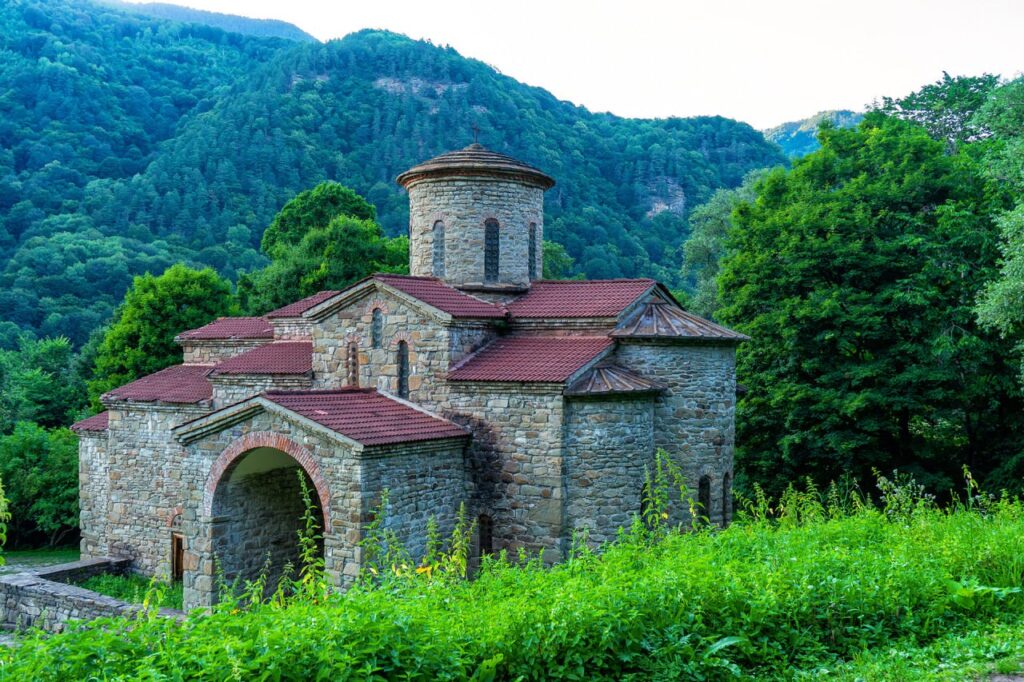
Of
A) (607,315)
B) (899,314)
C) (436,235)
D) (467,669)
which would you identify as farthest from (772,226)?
(467,669)

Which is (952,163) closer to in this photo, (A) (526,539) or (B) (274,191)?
(A) (526,539)

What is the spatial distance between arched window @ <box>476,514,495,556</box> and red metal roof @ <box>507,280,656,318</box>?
387 centimetres

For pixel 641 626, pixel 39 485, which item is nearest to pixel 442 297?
pixel 641 626

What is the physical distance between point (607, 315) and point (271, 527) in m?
6.96

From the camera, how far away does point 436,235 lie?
1588 centimetres

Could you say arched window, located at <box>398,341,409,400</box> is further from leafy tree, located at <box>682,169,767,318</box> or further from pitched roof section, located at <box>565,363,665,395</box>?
leafy tree, located at <box>682,169,767,318</box>

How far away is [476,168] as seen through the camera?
15391 mm

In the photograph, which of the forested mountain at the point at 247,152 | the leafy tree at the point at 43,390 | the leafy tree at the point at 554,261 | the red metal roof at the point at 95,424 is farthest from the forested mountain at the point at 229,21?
the red metal roof at the point at 95,424

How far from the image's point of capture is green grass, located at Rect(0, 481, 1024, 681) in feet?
14.0

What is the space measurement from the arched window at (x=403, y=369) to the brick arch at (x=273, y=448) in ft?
8.14

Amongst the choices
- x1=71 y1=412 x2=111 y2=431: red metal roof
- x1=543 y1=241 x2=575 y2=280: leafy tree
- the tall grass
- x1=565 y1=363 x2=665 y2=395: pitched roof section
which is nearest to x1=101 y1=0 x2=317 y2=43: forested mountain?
x1=543 y1=241 x2=575 y2=280: leafy tree

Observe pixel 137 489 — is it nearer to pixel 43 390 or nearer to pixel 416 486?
pixel 416 486

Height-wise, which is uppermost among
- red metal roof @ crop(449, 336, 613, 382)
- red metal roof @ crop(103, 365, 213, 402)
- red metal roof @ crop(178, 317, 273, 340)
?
red metal roof @ crop(178, 317, 273, 340)

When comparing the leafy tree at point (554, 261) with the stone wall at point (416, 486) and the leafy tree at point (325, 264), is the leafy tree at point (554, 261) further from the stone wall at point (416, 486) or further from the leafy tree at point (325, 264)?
the stone wall at point (416, 486)
